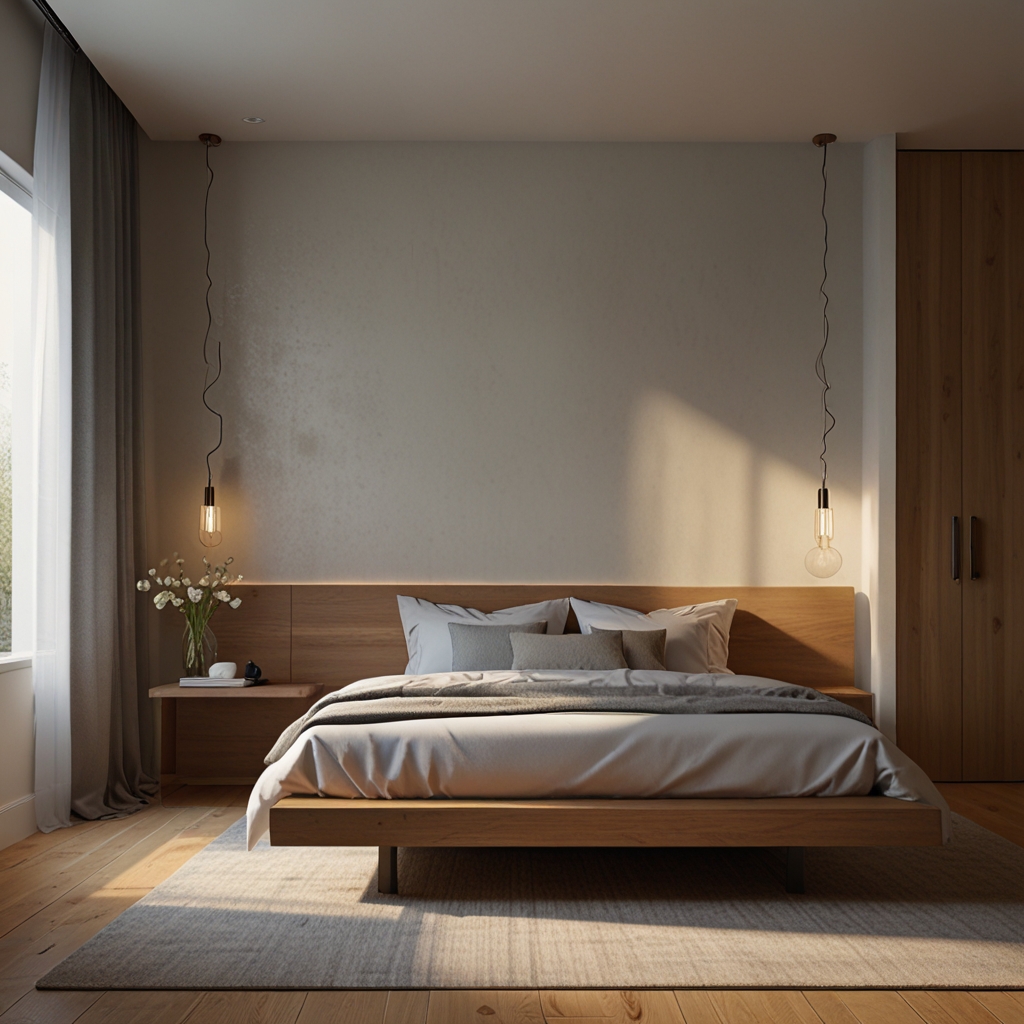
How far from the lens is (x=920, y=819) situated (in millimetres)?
2682

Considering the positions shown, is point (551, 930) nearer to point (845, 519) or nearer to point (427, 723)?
point (427, 723)

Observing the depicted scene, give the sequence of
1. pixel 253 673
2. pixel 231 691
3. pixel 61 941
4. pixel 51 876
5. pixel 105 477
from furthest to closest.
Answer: pixel 253 673, pixel 231 691, pixel 105 477, pixel 51 876, pixel 61 941

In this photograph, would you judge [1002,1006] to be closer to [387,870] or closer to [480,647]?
[387,870]

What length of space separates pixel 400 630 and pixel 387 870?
5.70 ft

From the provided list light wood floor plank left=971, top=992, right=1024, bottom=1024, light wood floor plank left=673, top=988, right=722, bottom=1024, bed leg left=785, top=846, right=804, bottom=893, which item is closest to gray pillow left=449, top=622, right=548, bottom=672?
bed leg left=785, top=846, right=804, bottom=893

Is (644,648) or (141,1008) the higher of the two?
(644,648)

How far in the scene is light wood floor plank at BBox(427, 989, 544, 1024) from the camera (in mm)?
2039

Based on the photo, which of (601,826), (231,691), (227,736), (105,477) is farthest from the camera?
(227,736)

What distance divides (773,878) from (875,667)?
1.77 metres

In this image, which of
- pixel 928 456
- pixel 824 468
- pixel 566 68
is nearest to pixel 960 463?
pixel 928 456

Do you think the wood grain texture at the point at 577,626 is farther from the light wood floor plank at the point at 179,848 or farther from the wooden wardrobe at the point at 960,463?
the light wood floor plank at the point at 179,848

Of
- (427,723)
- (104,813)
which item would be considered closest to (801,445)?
(427,723)

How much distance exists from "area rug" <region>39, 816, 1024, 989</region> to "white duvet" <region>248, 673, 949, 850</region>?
301 mm

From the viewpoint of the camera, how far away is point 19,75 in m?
3.56
